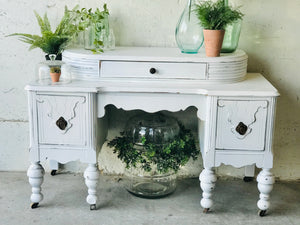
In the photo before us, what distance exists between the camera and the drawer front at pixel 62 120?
8.02ft

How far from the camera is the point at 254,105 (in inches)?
94.6

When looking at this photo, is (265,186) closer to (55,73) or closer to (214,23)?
(214,23)

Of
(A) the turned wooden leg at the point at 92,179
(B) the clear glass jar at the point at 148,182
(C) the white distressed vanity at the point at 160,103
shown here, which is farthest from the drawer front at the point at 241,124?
(A) the turned wooden leg at the point at 92,179

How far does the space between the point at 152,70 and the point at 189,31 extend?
0.36 meters

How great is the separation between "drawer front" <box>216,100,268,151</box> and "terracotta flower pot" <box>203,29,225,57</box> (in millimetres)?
321

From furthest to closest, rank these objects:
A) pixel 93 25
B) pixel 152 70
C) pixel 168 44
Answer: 1. pixel 168 44
2. pixel 93 25
3. pixel 152 70

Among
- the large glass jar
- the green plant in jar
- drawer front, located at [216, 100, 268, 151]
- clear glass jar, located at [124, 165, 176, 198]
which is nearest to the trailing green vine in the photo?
the large glass jar

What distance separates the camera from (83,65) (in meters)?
2.55

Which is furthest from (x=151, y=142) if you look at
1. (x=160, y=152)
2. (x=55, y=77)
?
Result: (x=55, y=77)

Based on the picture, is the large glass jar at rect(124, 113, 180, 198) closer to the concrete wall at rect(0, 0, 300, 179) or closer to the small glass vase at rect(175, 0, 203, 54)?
the concrete wall at rect(0, 0, 300, 179)

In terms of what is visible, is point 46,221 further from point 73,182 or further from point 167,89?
point 167,89

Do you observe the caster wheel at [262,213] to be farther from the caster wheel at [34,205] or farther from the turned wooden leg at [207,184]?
the caster wheel at [34,205]

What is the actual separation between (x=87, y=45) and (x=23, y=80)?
0.59 meters

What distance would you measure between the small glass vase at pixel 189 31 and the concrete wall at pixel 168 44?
222 mm
